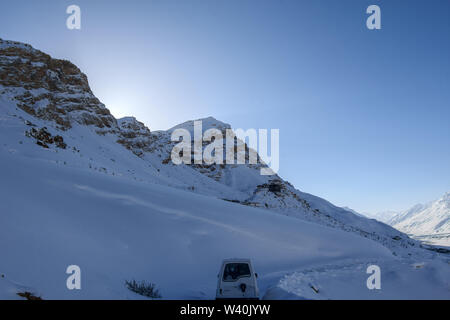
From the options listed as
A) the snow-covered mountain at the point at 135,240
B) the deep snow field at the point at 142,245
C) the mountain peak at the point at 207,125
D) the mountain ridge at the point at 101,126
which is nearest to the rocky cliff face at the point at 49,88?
the mountain ridge at the point at 101,126

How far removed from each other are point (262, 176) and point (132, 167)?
33130 millimetres

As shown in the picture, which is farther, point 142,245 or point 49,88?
point 49,88

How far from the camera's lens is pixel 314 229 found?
17891 millimetres

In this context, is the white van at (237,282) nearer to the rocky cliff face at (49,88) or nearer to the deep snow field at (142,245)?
the deep snow field at (142,245)

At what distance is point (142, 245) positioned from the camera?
33.1 ft

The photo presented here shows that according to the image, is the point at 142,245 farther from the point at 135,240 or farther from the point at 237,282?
the point at 237,282

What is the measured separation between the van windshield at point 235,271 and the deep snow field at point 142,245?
113cm

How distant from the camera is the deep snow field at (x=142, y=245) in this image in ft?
22.8

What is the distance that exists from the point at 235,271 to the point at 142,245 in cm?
456


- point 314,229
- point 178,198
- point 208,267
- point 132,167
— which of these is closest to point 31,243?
point 208,267

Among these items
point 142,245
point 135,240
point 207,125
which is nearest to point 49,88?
point 135,240

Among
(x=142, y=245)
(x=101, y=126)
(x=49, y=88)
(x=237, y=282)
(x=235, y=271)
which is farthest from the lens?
(x=101, y=126)

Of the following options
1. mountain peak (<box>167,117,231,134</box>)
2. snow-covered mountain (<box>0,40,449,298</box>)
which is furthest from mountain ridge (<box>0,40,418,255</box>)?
mountain peak (<box>167,117,231,134</box>)
